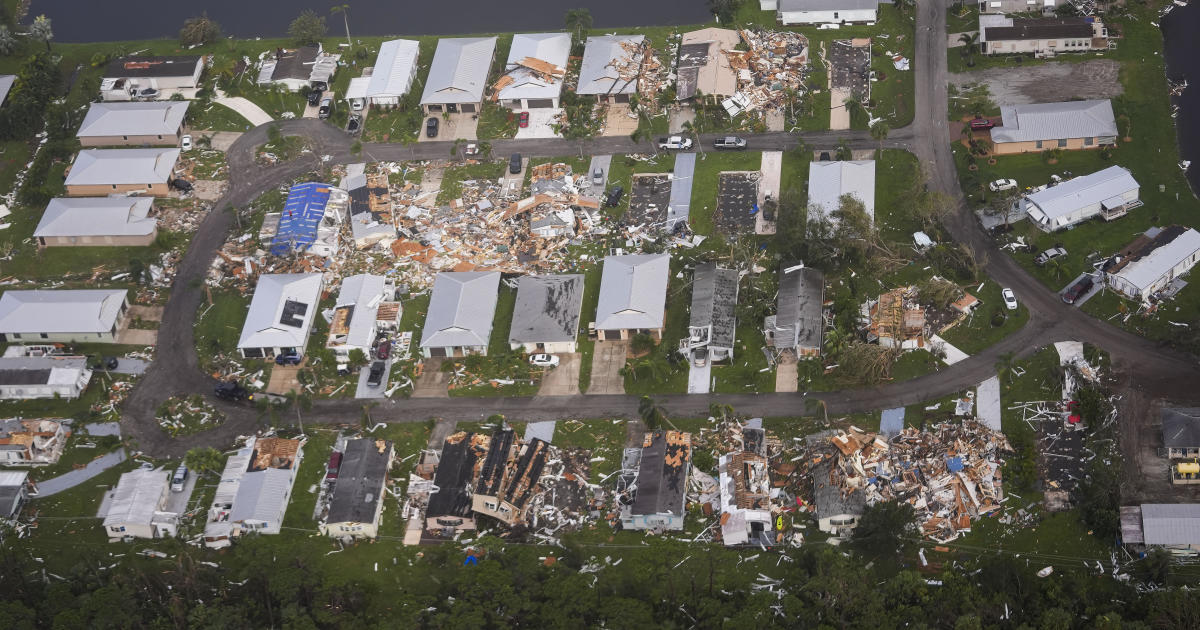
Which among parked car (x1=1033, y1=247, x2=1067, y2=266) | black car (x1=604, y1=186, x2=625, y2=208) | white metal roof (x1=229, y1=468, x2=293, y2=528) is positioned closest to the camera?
white metal roof (x1=229, y1=468, x2=293, y2=528)

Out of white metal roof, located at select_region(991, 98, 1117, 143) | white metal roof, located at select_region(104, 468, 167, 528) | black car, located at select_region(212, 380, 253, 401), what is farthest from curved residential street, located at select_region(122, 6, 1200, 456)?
white metal roof, located at select_region(991, 98, 1117, 143)

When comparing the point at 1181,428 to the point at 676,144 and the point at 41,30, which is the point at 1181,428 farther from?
the point at 41,30

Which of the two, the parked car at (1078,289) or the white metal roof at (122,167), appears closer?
the parked car at (1078,289)

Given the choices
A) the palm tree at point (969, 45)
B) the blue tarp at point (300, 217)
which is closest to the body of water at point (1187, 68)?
the palm tree at point (969, 45)

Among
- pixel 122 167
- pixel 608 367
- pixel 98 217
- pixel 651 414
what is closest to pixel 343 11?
pixel 122 167

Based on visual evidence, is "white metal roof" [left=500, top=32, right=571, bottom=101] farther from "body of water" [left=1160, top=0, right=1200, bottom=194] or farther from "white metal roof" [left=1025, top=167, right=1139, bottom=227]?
"body of water" [left=1160, top=0, right=1200, bottom=194]

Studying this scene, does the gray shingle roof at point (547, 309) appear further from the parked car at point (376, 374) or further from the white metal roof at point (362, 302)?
the white metal roof at point (362, 302)

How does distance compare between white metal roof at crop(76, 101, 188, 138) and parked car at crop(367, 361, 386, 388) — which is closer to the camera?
parked car at crop(367, 361, 386, 388)
